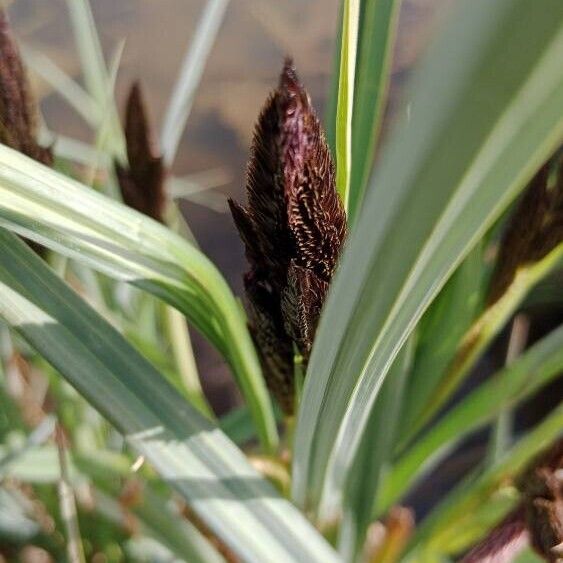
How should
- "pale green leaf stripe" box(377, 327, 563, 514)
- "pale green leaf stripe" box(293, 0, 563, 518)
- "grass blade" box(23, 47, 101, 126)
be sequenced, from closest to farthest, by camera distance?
"pale green leaf stripe" box(293, 0, 563, 518), "pale green leaf stripe" box(377, 327, 563, 514), "grass blade" box(23, 47, 101, 126)

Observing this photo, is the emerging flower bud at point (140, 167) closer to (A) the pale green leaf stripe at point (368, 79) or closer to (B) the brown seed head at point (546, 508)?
(A) the pale green leaf stripe at point (368, 79)

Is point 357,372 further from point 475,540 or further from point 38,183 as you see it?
point 475,540

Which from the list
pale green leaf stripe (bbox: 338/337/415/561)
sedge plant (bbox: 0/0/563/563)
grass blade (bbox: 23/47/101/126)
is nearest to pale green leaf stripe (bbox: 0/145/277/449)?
sedge plant (bbox: 0/0/563/563)

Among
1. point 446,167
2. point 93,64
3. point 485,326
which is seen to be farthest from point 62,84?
point 446,167

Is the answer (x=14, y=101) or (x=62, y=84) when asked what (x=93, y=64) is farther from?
(x=14, y=101)

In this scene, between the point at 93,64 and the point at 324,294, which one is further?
Answer: the point at 93,64

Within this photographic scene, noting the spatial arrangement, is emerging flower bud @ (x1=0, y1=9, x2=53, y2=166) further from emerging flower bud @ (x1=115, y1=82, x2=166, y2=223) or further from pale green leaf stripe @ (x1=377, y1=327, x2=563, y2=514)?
pale green leaf stripe @ (x1=377, y1=327, x2=563, y2=514)

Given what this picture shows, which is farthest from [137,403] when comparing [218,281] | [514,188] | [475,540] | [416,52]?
[416,52]
